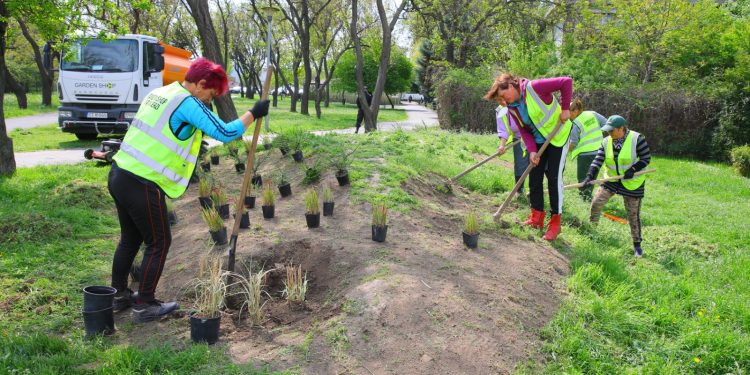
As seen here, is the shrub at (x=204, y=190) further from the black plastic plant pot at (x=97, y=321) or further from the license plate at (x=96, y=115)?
the license plate at (x=96, y=115)

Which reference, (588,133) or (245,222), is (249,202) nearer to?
(245,222)

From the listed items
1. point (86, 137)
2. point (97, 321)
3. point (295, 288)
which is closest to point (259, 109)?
point (295, 288)

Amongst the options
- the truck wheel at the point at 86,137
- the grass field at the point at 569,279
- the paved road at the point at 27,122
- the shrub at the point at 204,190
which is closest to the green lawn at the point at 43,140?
the truck wheel at the point at 86,137

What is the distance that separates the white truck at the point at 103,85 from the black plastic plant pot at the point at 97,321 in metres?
10.3

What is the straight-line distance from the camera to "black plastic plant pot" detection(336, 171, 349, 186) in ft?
21.2

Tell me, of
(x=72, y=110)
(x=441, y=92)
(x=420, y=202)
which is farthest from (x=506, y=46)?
(x=420, y=202)

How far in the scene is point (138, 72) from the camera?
1308cm

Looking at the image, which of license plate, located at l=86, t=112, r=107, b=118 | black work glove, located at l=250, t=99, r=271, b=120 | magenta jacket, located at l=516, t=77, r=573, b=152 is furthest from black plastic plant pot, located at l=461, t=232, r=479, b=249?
license plate, located at l=86, t=112, r=107, b=118

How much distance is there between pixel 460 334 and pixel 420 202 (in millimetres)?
2900

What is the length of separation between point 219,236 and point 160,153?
1.57 m

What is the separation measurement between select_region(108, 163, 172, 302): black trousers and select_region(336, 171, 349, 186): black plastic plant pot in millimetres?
2837

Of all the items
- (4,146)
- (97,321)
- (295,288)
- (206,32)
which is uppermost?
(206,32)

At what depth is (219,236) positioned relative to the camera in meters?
5.02

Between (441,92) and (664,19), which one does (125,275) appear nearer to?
(441,92)
